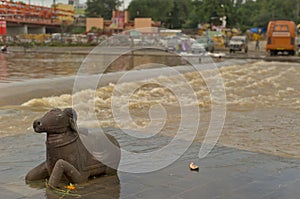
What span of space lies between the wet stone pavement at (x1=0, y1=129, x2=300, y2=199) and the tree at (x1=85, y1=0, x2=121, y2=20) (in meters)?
109

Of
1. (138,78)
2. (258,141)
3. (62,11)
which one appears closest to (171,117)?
(258,141)

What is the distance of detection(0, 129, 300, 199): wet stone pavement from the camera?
5.57 m

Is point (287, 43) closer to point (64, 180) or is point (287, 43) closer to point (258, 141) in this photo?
point (258, 141)

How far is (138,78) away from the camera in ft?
72.2

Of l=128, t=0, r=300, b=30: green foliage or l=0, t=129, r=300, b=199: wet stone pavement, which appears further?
l=128, t=0, r=300, b=30: green foliage

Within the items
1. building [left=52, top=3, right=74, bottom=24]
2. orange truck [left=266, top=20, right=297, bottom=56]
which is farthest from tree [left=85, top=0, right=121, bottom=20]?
orange truck [left=266, top=20, right=297, bottom=56]

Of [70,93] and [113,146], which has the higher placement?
[113,146]

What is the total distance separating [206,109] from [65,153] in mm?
8891

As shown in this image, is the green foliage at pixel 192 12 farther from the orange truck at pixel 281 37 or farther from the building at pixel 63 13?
the orange truck at pixel 281 37

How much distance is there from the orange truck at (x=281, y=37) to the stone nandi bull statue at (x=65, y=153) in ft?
131

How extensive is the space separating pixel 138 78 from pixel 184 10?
3690 inches

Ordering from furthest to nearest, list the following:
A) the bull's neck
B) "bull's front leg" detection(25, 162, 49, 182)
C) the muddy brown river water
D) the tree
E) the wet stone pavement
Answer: the tree, the muddy brown river water, "bull's front leg" detection(25, 162, 49, 182), the bull's neck, the wet stone pavement

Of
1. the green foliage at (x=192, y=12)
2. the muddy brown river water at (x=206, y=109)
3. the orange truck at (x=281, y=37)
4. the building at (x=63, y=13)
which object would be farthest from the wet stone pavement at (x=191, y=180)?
the building at (x=63, y=13)

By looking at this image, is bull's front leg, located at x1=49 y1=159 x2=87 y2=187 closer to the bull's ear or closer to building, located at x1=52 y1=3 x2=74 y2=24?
the bull's ear
